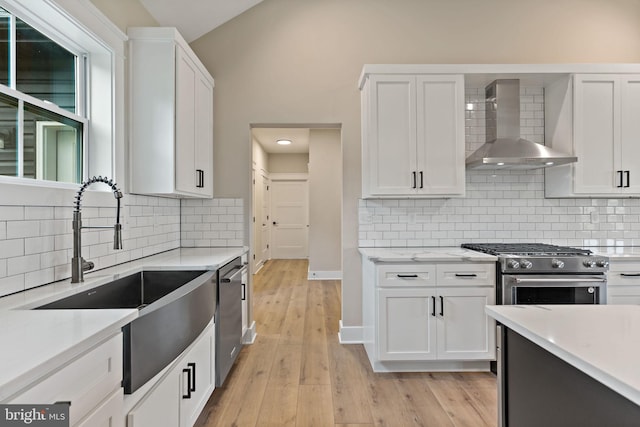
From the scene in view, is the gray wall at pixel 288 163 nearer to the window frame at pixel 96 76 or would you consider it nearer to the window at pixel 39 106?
the window frame at pixel 96 76

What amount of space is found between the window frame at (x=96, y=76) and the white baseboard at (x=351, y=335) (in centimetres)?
223

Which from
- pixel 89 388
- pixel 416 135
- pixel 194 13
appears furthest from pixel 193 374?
pixel 194 13

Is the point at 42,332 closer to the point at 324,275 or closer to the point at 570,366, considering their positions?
the point at 570,366

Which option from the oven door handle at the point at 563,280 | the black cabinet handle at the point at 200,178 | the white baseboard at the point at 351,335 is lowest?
the white baseboard at the point at 351,335

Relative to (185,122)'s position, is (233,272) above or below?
below

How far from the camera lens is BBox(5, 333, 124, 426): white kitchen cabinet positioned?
82 centimetres

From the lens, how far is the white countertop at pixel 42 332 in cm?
77

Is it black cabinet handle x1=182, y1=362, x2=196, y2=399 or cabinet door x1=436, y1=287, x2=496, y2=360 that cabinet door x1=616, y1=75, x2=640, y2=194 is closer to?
cabinet door x1=436, y1=287, x2=496, y2=360

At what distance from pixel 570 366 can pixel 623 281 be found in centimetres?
241

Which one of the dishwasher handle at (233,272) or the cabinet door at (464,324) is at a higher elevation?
the dishwasher handle at (233,272)

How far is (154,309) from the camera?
143 centimetres

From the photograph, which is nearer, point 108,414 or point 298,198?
point 108,414

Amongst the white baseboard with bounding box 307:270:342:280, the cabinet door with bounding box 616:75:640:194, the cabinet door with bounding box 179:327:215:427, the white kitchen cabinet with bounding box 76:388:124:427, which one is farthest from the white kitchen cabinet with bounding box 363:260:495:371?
Answer: the white baseboard with bounding box 307:270:342:280

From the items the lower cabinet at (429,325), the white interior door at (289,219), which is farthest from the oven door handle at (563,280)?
the white interior door at (289,219)
